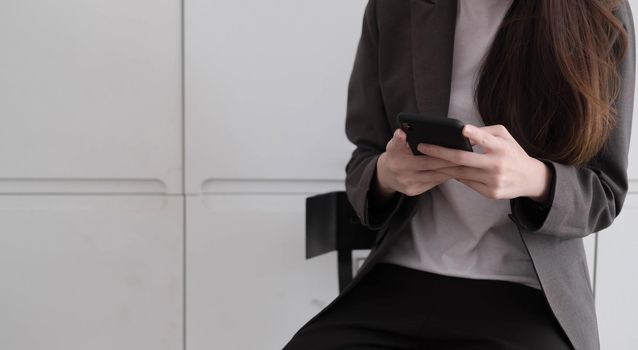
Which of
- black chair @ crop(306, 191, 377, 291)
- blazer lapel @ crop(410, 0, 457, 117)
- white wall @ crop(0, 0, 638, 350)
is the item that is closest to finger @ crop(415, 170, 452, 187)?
blazer lapel @ crop(410, 0, 457, 117)

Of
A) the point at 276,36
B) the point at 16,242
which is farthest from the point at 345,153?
the point at 16,242

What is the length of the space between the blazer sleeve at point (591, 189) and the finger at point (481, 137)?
3.7 inches

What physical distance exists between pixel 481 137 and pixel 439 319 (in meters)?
0.23

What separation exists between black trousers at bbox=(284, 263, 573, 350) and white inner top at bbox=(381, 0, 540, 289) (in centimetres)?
2

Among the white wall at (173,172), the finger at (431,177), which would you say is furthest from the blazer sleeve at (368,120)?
the white wall at (173,172)

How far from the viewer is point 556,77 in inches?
26.2

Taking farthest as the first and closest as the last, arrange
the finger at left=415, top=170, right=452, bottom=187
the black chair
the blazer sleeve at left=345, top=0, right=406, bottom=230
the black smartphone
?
the black chair < the blazer sleeve at left=345, top=0, right=406, bottom=230 < the finger at left=415, top=170, right=452, bottom=187 < the black smartphone

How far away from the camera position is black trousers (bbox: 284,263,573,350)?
2.07 feet

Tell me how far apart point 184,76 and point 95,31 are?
171mm

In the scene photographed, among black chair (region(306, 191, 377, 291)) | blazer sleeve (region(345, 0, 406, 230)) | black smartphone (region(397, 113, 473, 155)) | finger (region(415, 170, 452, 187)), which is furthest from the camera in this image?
black chair (region(306, 191, 377, 291))

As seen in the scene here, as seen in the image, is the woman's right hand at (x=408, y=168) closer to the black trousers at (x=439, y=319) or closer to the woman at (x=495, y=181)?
the woman at (x=495, y=181)

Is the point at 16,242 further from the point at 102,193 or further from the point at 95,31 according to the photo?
the point at 95,31

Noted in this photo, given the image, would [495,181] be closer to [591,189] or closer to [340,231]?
[591,189]

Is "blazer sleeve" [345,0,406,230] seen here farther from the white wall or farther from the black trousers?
the white wall
